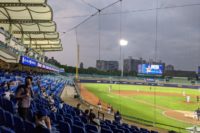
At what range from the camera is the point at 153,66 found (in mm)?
59750

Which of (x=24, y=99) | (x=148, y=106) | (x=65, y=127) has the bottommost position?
(x=148, y=106)

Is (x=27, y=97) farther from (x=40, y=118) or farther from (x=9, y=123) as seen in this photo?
(x=9, y=123)

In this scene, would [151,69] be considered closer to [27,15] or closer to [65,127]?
[27,15]

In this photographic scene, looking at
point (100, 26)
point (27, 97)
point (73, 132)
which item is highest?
point (100, 26)

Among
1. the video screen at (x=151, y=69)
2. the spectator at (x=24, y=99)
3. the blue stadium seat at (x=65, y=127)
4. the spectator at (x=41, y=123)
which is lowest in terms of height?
the blue stadium seat at (x=65, y=127)

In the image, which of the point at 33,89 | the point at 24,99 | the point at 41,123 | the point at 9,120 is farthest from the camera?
the point at 33,89

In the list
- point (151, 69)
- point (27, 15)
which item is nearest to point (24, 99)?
point (27, 15)

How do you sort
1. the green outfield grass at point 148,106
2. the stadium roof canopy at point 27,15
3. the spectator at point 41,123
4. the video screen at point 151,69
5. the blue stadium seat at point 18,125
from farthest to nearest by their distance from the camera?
the video screen at point 151,69 < the green outfield grass at point 148,106 < the stadium roof canopy at point 27,15 < the blue stadium seat at point 18,125 < the spectator at point 41,123

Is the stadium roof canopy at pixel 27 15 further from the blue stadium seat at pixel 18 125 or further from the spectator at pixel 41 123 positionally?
the blue stadium seat at pixel 18 125

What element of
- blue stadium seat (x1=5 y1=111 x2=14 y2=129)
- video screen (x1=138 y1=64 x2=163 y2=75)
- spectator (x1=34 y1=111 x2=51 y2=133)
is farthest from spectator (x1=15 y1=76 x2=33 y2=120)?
video screen (x1=138 y1=64 x2=163 y2=75)

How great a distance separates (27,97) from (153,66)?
53907mm

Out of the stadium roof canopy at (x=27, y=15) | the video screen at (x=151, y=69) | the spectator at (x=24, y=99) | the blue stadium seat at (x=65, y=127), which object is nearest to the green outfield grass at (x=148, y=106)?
the stadium roof canopy at (x=27, y=15)

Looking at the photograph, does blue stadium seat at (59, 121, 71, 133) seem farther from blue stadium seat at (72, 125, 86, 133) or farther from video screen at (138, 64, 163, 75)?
video screen at (138, 64, 163, 75)

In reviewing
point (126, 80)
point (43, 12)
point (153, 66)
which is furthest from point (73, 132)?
point (126, 80)
